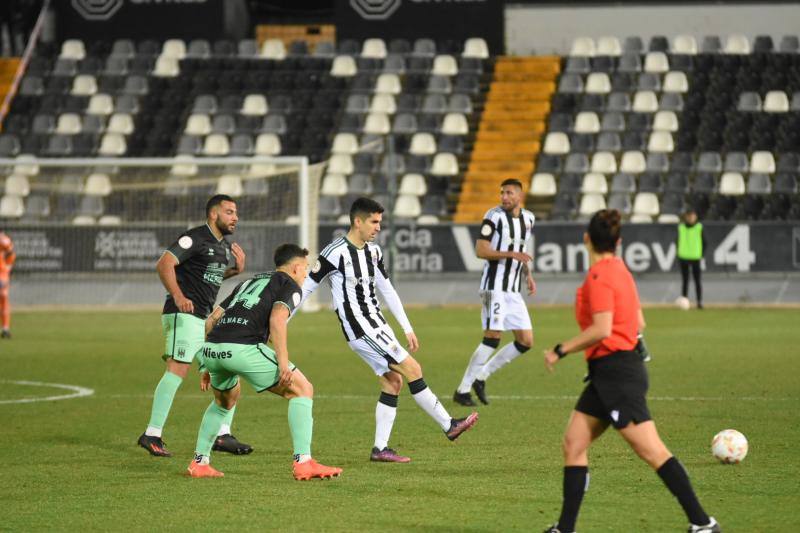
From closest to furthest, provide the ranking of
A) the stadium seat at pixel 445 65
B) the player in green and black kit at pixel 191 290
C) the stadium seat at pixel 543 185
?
the player in green and black kit at pixel 191 290
the stadium seat at pixel 543 185
the stadium seat at pixel 445 65

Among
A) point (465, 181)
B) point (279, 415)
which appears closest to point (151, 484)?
point (279, 415)

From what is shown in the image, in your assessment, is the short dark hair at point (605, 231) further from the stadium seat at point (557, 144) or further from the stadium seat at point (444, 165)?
the stadium seat at point (557, 144)

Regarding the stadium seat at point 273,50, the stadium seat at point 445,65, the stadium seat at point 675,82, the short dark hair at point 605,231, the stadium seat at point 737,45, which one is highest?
the stadium seat at point 273,50

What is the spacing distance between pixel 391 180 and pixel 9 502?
19625mm

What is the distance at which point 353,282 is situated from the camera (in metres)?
10.1

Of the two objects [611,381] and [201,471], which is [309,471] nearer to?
[201,471]

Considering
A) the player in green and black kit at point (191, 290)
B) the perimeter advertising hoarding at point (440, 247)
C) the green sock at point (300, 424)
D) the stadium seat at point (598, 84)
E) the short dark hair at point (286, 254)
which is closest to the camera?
the green sock at point (300, 424)

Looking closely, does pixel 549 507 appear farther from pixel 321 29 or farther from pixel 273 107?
pixel 321 29

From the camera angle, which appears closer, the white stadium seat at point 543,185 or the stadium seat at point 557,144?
the white stadium seat at point 543,185

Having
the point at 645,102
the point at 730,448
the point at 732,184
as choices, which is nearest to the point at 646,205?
the point at 732,184

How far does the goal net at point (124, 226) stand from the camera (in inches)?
1066

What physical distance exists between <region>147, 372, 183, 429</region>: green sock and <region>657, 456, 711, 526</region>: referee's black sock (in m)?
4.81

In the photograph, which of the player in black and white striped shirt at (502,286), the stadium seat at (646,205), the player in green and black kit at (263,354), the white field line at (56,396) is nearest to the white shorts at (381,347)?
the player in green and black kit at (263,354)

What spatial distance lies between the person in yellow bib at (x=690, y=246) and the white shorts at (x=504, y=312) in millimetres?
13642
